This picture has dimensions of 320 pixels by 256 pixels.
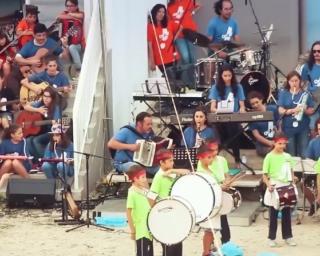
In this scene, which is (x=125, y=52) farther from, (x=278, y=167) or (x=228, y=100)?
(x=278, y=167)

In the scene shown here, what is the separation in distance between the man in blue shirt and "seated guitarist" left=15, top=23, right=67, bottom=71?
8.82 ft

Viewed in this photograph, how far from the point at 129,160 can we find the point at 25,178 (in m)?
1.65

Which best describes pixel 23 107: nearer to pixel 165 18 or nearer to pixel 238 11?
pixel 165 18

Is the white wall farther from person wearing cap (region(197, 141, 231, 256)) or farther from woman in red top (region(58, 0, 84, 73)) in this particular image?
person wearing cap (region(197, 141, 231, 256))

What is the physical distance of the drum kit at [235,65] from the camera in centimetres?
1556

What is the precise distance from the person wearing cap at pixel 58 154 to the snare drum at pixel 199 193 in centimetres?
452

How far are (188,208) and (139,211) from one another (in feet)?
1.91


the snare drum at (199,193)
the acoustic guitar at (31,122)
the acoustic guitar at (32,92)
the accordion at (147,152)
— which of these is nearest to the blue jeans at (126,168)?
the accordion at (147,152)

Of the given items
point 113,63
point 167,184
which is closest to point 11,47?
point 113,63

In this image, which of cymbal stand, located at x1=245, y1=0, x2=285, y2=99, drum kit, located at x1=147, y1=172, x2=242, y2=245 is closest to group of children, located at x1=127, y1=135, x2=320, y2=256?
drum kit, located at x1=147, y1=172, x2=242, y2=245

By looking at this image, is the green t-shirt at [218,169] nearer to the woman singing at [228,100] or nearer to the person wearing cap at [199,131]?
the person wearing cap at [199,131]

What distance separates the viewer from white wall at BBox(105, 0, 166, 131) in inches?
640

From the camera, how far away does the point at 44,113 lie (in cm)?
1572

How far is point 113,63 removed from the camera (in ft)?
53.7
